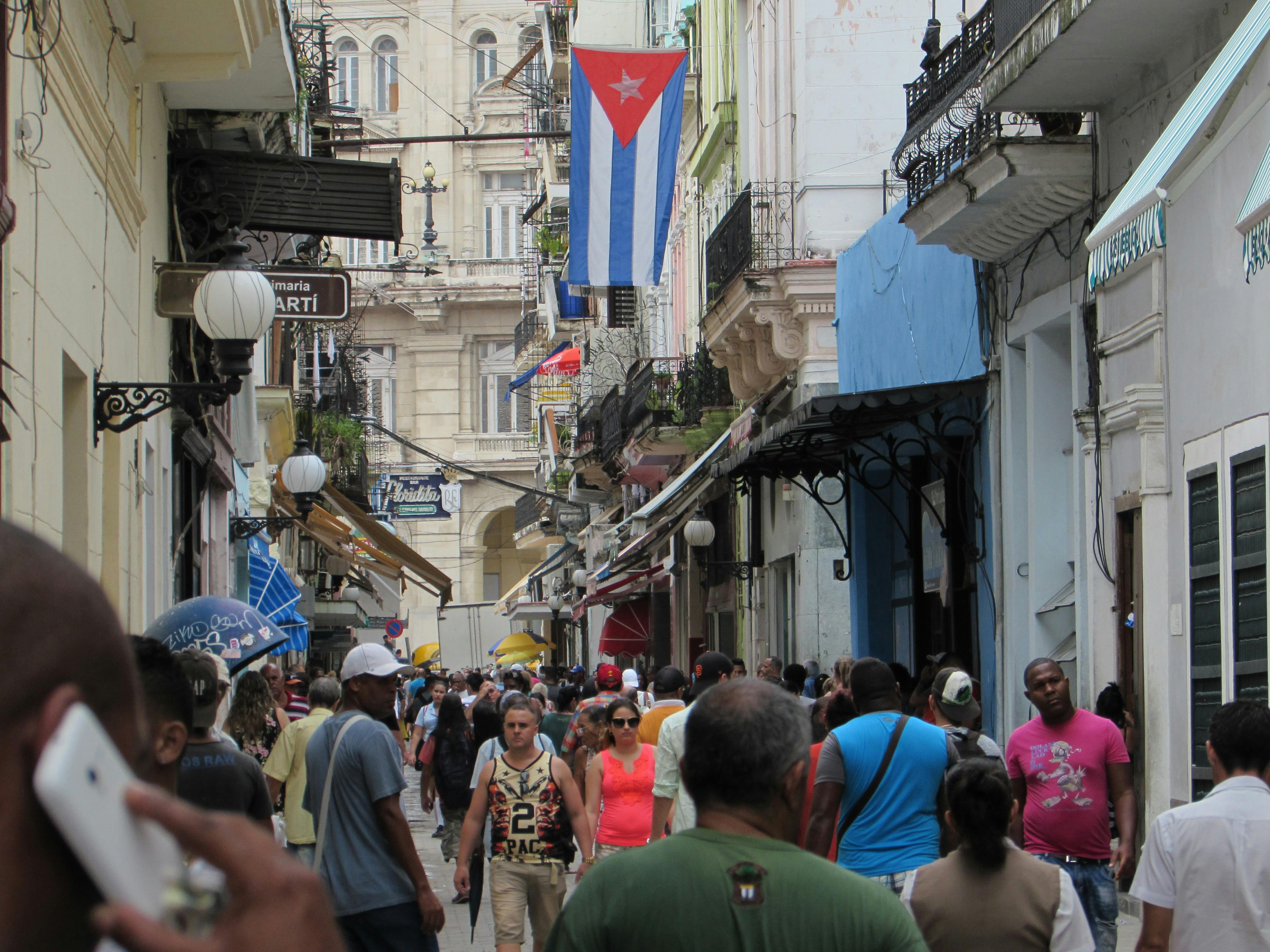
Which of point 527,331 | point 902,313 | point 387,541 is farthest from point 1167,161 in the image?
point 527,331

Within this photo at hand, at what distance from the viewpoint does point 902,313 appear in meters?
18.3

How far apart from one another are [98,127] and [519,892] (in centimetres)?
472

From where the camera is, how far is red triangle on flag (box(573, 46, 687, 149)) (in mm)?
17250

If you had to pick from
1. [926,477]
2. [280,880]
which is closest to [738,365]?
[926,477]

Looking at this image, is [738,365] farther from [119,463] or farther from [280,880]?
[280,880]

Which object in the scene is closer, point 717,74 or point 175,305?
point 175,305

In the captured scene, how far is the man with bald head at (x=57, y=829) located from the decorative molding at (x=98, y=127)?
7467 mm

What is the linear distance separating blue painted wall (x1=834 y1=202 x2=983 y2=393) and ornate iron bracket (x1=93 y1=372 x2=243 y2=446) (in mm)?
8081

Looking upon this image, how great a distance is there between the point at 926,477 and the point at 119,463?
10.3 meters

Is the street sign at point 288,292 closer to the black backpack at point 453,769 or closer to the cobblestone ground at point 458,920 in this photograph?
the cobblestone ground at point 458,920

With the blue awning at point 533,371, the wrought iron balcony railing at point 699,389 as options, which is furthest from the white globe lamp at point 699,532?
the blue awning at point 533,371

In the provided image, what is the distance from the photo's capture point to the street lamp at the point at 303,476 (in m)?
20.2

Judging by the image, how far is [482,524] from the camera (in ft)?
225

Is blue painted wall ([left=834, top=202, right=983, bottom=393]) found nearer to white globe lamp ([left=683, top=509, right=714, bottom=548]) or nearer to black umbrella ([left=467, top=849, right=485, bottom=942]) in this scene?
white globe lamp ([left=683, top=509, right=714, bottom=548])
